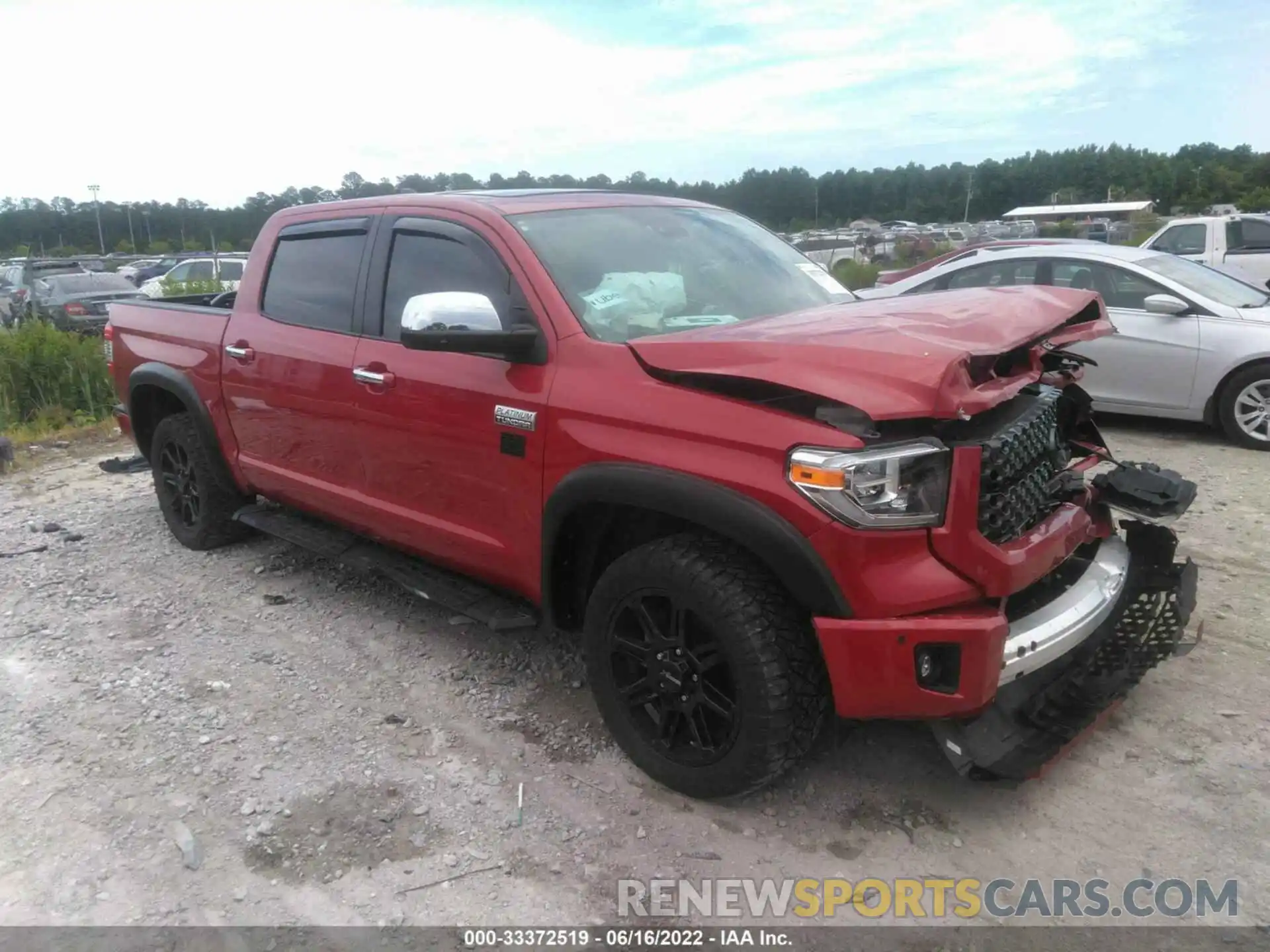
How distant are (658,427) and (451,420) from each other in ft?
3.23

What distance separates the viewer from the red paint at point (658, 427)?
98.5 inches

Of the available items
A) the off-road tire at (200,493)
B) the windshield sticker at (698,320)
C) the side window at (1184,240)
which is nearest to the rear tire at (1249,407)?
the windshield sticker at (698,320)

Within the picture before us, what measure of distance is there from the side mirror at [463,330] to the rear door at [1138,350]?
17.6 feet

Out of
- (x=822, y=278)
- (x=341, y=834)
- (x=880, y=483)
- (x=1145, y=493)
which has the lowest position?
(x=341, y=834)

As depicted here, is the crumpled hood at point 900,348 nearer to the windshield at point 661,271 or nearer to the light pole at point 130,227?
the windshield at point 661,271

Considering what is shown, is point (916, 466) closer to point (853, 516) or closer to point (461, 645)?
point (853, 516)

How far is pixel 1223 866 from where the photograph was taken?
2.67 metres

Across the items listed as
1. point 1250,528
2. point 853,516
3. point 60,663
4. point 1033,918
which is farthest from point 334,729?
point 1250,528

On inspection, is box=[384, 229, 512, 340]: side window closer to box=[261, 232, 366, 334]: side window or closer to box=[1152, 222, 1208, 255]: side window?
box=[261, 232, 366, 334]: side window

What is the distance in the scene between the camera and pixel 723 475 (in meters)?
2.67

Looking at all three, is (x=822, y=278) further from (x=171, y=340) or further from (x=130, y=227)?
(x=130, y=227)

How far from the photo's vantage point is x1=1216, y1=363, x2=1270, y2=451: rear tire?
6.93 metres

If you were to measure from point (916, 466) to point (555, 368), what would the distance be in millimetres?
1227

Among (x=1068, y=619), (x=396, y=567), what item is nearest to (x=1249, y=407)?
(x=1068, y=619)
